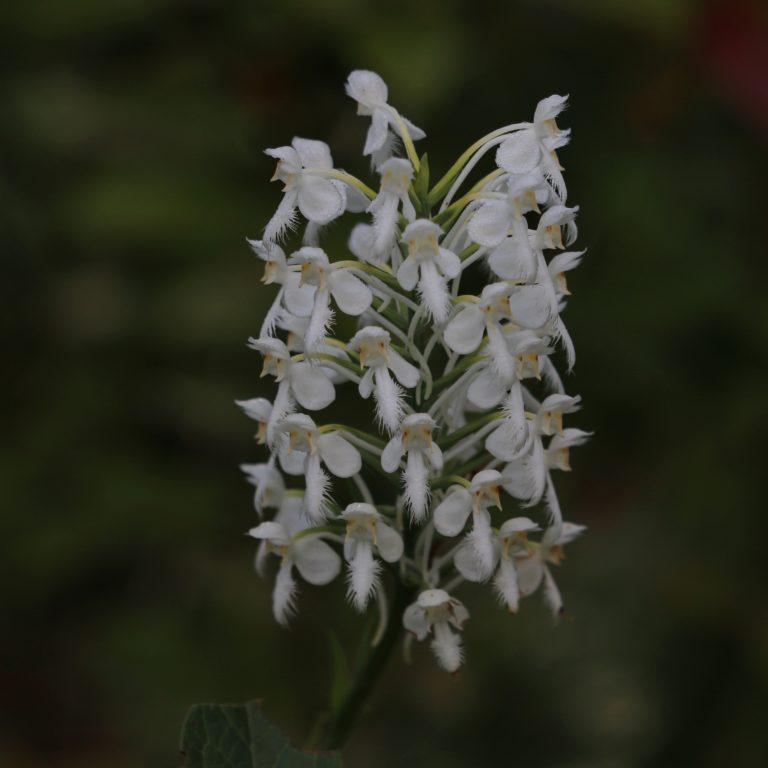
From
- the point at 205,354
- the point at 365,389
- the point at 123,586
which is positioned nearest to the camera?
the point at 365,389

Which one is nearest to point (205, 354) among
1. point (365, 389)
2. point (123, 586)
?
point (123, 586)

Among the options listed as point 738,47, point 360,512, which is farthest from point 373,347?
point 738,47

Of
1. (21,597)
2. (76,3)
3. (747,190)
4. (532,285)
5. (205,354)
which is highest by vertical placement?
(747,190)

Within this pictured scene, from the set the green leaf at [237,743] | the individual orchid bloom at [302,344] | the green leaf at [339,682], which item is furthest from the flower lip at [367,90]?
the green leaf at [237,743]

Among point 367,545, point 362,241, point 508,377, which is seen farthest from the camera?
point 362,241

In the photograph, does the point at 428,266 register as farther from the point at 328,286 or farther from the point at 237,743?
the point at 237,743

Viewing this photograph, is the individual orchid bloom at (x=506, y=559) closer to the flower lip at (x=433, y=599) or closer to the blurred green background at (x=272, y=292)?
the flower lip at (x=433, y=599)

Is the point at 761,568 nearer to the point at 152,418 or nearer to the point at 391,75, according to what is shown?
the point at 391,75

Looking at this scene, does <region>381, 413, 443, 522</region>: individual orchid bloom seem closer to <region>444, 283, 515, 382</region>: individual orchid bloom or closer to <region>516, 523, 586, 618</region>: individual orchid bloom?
<region>444, 283, 515, 382</region>: individual orchid bloom
